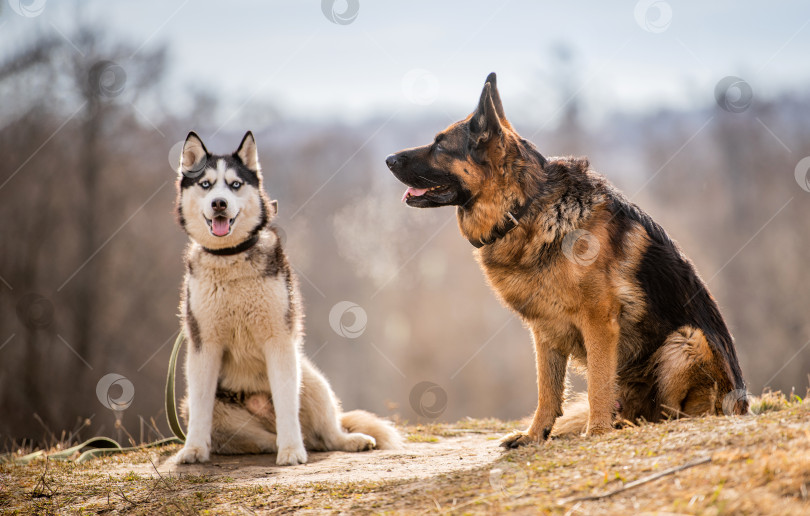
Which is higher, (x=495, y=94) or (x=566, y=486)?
(x=495, y=94)

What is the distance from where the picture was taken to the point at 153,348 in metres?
16.2

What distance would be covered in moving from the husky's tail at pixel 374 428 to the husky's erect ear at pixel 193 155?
2.53 metres

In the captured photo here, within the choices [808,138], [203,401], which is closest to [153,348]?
[203,401]

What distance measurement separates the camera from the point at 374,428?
213 inches

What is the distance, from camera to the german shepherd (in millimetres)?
4141

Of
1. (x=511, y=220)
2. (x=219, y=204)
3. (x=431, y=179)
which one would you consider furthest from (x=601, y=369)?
(x=219, y=204)

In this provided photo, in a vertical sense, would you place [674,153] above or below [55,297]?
above

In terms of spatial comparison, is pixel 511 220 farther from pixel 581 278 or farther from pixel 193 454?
pixel 193 454

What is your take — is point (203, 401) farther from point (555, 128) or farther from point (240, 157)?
point (555, 128)

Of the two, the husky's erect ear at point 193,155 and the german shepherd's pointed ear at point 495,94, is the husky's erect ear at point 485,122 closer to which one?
the german shepherd's pointed ear at point 495,94

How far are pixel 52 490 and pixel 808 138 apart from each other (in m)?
26.7

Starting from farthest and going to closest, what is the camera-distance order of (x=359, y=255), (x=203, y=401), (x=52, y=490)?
(x=359, y=255), (x=203, y=401), (x=52, y=490)

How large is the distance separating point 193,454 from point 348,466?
1258 millimetres

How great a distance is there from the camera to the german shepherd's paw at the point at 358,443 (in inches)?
204
